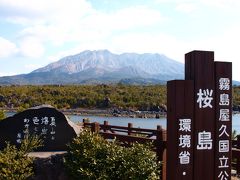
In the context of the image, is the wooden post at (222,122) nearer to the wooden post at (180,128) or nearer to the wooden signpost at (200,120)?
the wooden signpost at (200,120)

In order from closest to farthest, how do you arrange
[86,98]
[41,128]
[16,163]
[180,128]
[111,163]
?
[180,128]
[111,163]
[16,163]
[41,128]
[86,98]

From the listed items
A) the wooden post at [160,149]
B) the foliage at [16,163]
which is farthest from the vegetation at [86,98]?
the wooden post at [160,149]

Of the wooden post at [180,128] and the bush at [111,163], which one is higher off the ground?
the wooden post at [180,128]

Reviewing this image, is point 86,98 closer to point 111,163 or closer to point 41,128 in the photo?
point 41,128

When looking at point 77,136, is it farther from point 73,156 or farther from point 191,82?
point 191,82

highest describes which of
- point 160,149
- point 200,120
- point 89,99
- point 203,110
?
point 203,110

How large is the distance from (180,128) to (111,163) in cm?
169

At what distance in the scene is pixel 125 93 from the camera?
79.5 metres

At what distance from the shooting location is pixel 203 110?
8.13 meters

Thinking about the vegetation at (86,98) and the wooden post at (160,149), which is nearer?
the wooden post at (160,149)

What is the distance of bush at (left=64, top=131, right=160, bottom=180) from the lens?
864cm

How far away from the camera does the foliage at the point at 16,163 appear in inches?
356

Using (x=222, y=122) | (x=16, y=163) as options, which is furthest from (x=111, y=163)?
(x=222, y=122)

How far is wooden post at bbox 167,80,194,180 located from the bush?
0.77 meters
